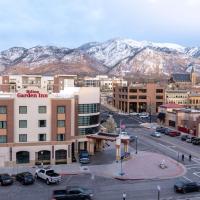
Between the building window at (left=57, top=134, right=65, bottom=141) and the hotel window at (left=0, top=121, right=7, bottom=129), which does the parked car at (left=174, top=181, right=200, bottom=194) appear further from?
the hotel window at (left=0, top=121, right=7, bottom=129)

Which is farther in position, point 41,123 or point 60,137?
point 60,137

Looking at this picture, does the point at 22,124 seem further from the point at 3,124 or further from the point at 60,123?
the point at 60,123

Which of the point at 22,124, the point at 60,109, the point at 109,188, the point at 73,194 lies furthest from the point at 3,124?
the point at 73,194

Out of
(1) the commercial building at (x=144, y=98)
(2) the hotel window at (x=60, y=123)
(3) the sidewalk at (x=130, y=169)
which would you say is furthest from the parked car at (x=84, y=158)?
(1) the commercial building at (x=144, y=98)

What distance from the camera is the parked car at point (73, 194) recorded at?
35500 mm

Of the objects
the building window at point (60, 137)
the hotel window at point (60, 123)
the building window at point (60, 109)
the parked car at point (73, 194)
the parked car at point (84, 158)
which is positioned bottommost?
the parked car at point (73, 194)

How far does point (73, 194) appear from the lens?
36.3 meters

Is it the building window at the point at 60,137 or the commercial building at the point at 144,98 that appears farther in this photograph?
the commercial building at the point at 144,98

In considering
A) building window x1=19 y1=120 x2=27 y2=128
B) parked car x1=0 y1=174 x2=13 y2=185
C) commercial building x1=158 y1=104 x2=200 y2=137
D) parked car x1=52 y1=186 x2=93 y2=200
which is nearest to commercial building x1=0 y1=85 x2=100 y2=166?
building window x1=19 y1=120 x2=27 y2=128

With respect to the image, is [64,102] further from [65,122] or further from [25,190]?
[25,190]

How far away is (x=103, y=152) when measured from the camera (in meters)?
61.1

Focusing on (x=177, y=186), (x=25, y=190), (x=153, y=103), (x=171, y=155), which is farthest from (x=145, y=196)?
(x=153, y=103)

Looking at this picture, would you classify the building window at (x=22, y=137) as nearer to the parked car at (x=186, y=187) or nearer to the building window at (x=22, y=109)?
the building window at (x=22, y=109)

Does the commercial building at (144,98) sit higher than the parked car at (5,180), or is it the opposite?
the commercial building at (144,98)
